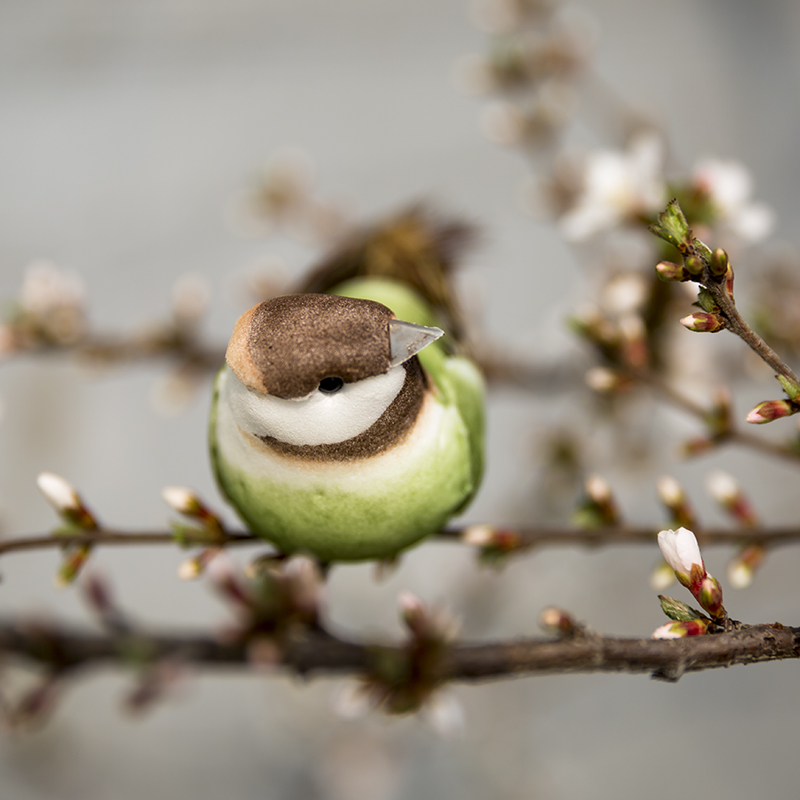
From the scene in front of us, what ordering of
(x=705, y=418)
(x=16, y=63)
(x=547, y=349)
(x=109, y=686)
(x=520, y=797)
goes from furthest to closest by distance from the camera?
(x=16, y=63) → (x=109, y=686) → (x=520, y=797) → (x=547, y=349) → (x=705, y=418)

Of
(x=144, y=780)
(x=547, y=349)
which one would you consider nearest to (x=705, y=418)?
(x=547, y=349)

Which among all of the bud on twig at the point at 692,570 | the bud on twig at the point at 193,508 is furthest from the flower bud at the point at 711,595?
the bud on twig at the point at 193,508

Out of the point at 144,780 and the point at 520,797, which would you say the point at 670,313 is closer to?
the point at 520,797

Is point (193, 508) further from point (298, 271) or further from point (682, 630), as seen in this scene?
point (298, 271)

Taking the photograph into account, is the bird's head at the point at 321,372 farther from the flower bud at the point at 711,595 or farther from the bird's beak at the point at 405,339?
the flower bud at the point at 711,595

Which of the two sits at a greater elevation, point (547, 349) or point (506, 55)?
point (506, 55)
